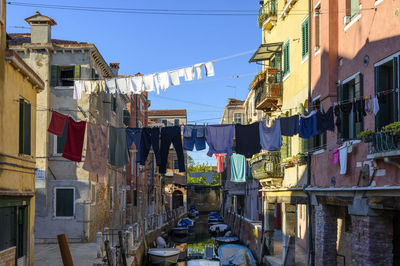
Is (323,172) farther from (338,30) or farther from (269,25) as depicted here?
(269,25)

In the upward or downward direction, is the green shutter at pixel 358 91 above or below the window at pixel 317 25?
below

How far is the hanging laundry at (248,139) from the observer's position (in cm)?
1548

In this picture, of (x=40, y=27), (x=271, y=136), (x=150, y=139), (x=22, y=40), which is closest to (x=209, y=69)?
(x=271, y=136)

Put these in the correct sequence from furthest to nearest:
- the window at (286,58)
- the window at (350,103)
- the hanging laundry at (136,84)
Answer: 1. the window at (286,58)
2. the hanging laundry at (136,84)
3. the window at (350,103)

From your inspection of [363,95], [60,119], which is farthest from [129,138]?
[363,95]

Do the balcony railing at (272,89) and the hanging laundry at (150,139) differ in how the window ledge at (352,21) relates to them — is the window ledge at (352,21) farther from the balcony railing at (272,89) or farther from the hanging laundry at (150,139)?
the hanging laundry at (150,139)

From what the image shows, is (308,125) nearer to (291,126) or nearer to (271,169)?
(291,126)

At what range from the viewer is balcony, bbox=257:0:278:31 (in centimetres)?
1980

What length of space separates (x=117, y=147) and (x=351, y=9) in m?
8.62

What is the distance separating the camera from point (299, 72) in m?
16.1

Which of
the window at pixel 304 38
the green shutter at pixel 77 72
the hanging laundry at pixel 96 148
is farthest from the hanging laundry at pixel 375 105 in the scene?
the green shutter at pixel 77 72

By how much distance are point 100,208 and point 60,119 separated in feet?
33.7

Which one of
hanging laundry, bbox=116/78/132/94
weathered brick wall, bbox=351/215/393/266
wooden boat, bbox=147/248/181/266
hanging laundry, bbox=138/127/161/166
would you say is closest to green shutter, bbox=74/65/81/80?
hanging laundry, bbox=138/127/161/166

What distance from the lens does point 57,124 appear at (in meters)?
14.9
